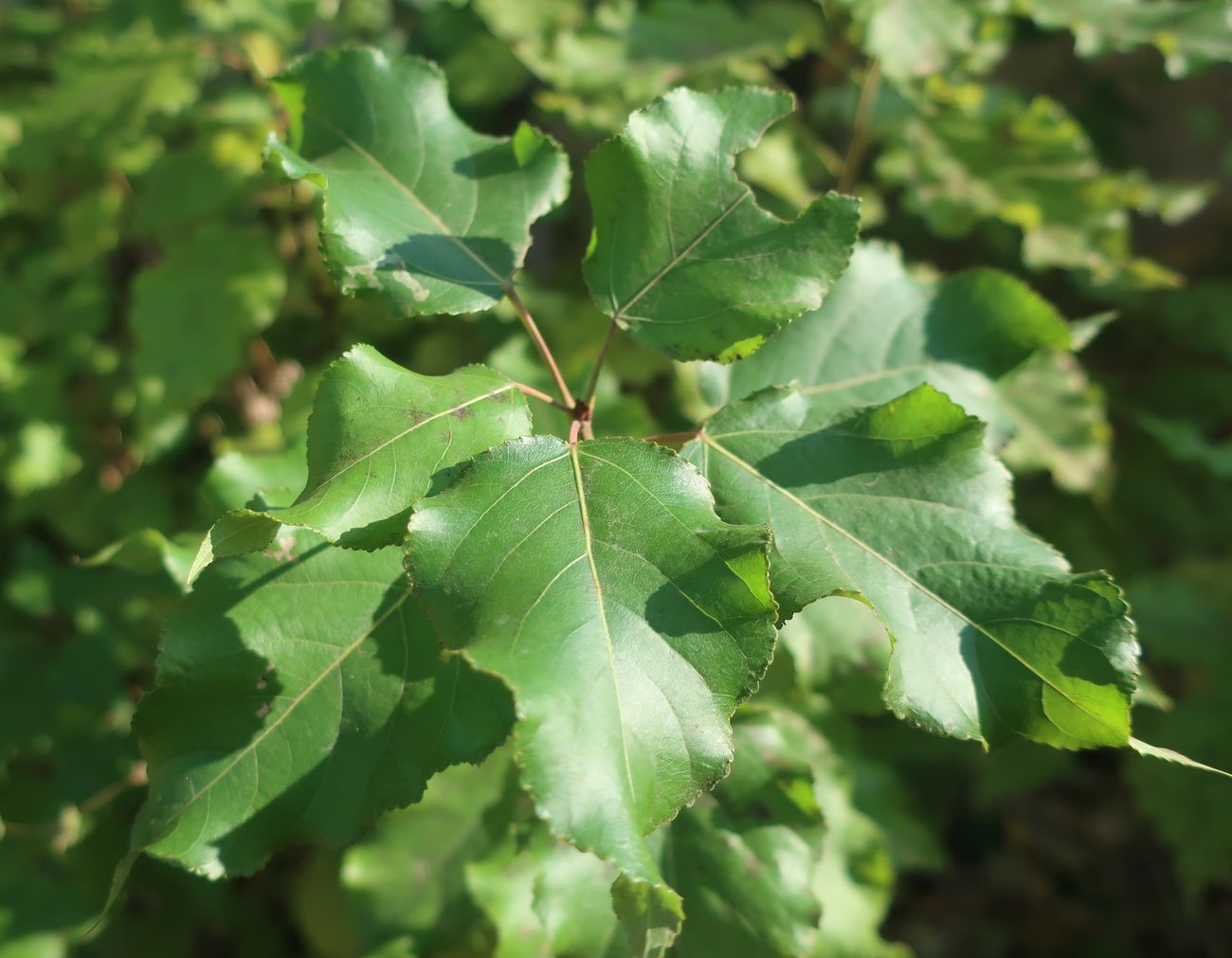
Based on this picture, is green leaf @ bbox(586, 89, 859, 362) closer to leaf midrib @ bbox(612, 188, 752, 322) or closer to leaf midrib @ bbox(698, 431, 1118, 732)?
leaf midrib @ bbox(612, 188, 752, 322)

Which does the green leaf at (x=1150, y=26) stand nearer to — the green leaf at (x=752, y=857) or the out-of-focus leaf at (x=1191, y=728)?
the out-of-focus leaf at (x=1191, y=728)

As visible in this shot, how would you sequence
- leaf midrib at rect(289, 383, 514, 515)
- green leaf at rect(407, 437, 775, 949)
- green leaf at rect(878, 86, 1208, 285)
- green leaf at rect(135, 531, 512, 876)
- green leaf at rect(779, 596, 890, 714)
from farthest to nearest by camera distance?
green leaf at rect(878, 86, 1208, 285) → green leaf at rect(779, 596, 890, 714) → green leaf at rect(135, 531, 512, 876) → leaf midrib at rect(289, 383, 514, 515) → green leaf at rect(407, 437, 775, 949)

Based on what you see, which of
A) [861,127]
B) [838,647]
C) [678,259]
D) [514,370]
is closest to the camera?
[678,259]

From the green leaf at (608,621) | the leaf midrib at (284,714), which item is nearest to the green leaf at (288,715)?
the leaf midrib at (284,714)

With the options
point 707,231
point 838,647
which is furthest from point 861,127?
point 838,647

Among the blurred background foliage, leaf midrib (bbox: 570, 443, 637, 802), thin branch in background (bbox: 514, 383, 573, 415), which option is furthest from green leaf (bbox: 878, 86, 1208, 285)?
leaf midrib (bbox: 570, 443, 637, 802)

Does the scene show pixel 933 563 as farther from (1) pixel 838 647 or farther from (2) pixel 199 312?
(2) pixel 199 312

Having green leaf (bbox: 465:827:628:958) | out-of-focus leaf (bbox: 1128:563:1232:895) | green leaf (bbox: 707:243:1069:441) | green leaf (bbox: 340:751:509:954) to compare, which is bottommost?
out-of-focus leaf (bbox: 1128:563:1232:895)

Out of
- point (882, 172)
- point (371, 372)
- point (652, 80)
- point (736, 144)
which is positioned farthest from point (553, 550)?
point (882, 172)

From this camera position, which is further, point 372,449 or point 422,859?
point 422,859
